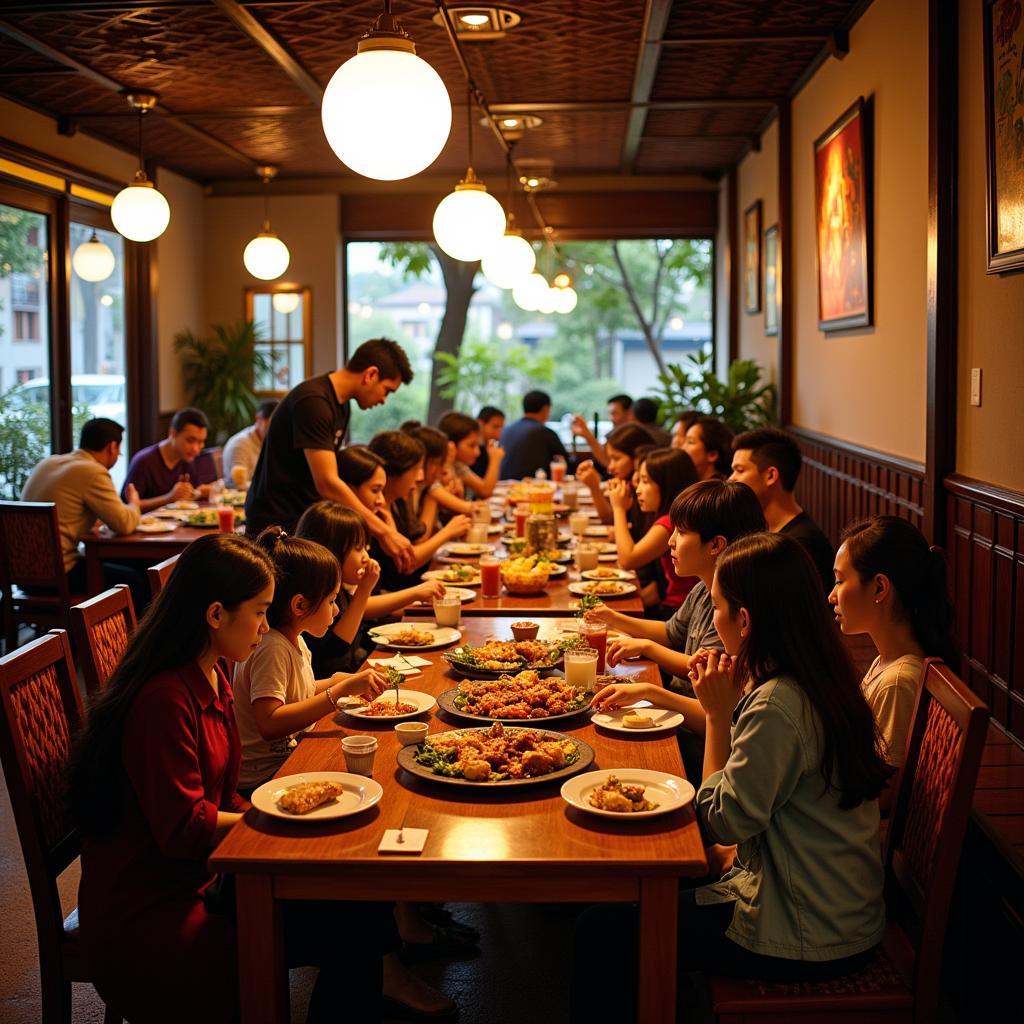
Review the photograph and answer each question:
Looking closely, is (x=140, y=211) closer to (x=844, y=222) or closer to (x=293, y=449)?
(x=293, y=449)

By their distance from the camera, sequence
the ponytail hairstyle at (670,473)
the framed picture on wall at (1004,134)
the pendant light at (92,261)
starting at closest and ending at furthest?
the framed picture on wall at (1004,134) → the ponytail hairstyle at (670,473) → the pendant light at (92,261)

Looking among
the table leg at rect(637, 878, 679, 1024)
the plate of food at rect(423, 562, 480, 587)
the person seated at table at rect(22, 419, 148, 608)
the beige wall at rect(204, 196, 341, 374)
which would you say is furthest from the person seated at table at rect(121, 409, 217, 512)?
the table leg at rect(637, 878, 679, 1024)

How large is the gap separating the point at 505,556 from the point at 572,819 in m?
2.87

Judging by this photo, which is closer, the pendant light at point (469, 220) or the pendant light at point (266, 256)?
the pendant light at point (469, 220)

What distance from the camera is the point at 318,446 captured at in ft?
→ 15.0

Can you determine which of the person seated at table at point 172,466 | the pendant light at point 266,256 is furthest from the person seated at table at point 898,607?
the pendant light at point 266,256

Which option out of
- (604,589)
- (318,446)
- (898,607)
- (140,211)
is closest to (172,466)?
(140,211)

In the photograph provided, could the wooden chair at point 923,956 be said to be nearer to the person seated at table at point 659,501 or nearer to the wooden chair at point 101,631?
the wooden chair at point 101,631

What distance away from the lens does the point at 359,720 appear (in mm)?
2594

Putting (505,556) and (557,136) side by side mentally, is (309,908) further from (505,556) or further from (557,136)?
(557,136)

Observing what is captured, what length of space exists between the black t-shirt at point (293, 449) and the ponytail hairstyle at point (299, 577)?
6.12 ft

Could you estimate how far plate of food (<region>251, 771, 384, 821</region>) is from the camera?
199 cm

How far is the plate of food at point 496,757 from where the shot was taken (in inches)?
83.6

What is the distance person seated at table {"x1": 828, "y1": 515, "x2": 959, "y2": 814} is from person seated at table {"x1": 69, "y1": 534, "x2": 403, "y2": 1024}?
3.70 feet
